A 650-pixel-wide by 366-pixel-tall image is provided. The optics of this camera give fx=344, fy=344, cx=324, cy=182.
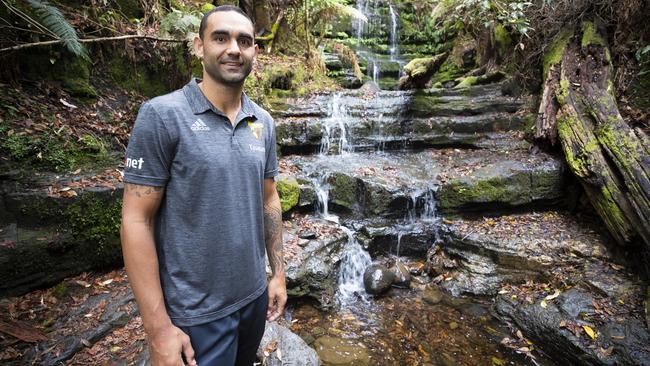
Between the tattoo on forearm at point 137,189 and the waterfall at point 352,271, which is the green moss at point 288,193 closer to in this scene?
the waterfall at point 352,271

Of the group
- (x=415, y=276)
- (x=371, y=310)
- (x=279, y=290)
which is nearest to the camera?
(x=279, y=290)

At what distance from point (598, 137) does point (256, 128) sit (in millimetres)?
6142

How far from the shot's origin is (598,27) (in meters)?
7.08

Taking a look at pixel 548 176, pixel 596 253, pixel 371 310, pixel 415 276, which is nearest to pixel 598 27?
pixel 548 176

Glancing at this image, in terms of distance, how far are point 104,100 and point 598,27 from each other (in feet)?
30.7

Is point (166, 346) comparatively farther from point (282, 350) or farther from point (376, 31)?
point (376, 31)

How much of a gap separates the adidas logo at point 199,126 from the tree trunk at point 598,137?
5.66 metres

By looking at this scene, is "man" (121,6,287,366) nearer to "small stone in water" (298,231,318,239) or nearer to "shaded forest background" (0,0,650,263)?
"shaded forest background" (0,0,650,263)

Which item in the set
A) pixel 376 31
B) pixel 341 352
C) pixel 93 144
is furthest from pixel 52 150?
pixel 376 31

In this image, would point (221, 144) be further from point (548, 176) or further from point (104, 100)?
point (548, 176)

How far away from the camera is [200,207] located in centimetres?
153

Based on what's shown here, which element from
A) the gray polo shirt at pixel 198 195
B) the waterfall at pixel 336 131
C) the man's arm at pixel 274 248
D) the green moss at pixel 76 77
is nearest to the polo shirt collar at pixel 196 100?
the gray polo shirt at pixel 198 195

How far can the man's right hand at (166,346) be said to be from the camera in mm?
1425

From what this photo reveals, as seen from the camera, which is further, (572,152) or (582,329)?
(572,152)
